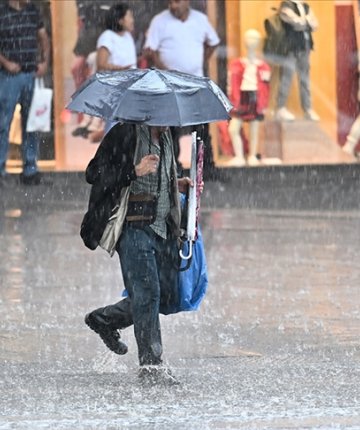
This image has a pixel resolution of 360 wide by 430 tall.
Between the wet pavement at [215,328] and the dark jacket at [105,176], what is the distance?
0.82m

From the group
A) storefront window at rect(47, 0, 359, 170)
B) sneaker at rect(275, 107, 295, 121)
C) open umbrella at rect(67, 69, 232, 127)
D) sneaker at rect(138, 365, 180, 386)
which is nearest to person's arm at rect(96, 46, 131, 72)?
storefront window at rect(47, 0, 359, 170)

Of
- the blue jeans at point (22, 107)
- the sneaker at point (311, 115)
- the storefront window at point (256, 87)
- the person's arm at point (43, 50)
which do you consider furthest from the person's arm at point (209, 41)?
the blue jeans at point (22, 107)

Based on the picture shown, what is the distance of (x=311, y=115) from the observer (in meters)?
17.1

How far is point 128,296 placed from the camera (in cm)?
768

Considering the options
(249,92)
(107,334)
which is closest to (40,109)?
(249,92)

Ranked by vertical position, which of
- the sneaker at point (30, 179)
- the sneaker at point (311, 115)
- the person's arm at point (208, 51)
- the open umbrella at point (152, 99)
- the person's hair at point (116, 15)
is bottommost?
the sneaker at point (30, 179)

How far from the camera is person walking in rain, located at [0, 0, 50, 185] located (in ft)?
50.6

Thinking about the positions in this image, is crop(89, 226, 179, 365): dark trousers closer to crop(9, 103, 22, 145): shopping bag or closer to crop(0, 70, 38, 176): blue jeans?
crop(0, 70, 38, 176): blue jeans

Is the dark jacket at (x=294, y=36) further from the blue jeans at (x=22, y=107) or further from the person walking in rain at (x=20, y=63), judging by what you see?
the blue jeans at (x=22, y=107)

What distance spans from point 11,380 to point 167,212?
1.21 metres

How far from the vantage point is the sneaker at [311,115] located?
17047mm

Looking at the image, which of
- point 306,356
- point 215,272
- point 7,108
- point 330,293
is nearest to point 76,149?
point 7,108

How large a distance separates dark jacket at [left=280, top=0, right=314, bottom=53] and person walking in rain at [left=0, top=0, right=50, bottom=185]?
116 inches

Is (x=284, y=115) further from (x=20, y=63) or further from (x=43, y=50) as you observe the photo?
(x=20, y=63)
